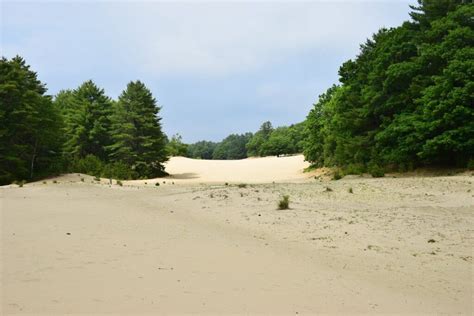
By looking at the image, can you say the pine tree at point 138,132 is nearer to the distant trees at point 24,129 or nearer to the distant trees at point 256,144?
the distant trees at point 24,129

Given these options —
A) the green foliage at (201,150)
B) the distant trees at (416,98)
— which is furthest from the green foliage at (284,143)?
the distant trees at (416,98)

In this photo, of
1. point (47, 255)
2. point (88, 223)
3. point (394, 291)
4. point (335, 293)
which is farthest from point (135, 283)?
point (88, 223)

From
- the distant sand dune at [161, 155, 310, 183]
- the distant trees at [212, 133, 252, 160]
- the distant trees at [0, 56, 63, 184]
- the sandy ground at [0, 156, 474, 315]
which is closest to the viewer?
the sandy ground at [0, 156, 474, 315]

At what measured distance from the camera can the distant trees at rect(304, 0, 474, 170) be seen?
59.4ft

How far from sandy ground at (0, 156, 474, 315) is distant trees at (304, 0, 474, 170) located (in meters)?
8.12

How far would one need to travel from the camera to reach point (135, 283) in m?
4.54

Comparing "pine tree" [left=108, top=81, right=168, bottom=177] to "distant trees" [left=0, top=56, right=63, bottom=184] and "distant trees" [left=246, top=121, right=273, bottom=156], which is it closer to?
"distant trees" [left=0, top=56, right=63, bottom=184]

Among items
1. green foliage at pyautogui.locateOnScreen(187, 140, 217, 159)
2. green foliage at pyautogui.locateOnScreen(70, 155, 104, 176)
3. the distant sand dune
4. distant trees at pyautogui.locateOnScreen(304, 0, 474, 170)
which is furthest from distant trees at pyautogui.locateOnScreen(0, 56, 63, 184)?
green foliage at pyautogui.locateOnScreen(187, 140, 217, 159)

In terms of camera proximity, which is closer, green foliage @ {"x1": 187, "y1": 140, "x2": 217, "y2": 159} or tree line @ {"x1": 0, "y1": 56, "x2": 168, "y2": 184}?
tree line @ {"x1": 0, "y1": 56, "x2": 168, "y2": 184}

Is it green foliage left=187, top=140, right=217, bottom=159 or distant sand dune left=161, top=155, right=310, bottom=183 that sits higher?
green foliage left=187, top=140, right=217, bottom=159

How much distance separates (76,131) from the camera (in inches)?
1309

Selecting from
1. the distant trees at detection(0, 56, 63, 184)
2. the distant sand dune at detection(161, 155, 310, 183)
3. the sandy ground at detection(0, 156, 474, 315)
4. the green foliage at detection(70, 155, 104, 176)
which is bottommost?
the sandy ground at detection(0, 156, 474, 315)

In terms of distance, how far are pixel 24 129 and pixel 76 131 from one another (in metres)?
9.09

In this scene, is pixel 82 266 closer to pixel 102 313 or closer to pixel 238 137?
pixel 102 313
